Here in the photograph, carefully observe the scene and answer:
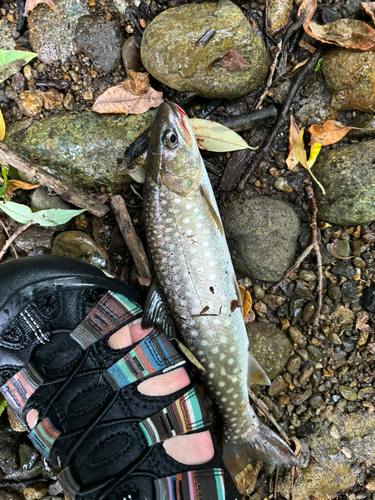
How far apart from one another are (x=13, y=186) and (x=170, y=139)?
1.29 metres

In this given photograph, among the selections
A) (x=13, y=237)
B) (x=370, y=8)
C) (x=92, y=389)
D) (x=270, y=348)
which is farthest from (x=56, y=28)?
(x=270, y=348)

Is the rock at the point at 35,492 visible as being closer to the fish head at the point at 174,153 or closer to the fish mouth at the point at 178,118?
the fish head at the point at 174,153

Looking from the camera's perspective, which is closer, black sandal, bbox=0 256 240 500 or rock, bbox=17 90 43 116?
black sandal, bbox=0 256 240 500

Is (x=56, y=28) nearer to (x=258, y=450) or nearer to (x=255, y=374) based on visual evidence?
(x=255, y=374)

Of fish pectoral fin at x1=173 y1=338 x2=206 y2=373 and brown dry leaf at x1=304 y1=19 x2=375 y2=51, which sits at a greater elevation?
brown dry leaf at x1=304 y1=19 x2=375 y2=51

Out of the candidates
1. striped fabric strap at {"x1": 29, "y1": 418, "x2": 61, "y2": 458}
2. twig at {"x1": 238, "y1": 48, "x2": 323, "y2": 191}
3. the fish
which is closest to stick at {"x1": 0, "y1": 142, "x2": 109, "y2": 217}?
the fish

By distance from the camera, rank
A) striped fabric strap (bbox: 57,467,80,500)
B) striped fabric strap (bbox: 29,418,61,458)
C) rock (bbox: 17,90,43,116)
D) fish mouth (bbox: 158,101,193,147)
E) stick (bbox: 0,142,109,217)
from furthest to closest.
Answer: rock (bbox: 17,90,43,116) < stick (bbox: 0,142,109,217) < striped fabric strap (bbox: 29,418,61,458) < striped fabric strap (bbox: 57,467,80,500) < fish mouth (bbox: 158,101,193,147)

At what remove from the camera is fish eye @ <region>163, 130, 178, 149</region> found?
2100mm

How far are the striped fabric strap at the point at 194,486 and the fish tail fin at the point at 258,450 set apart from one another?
134 millimetres

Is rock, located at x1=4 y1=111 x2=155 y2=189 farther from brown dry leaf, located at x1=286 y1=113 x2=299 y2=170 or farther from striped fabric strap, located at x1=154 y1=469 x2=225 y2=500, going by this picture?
striped fabric strap, located at x1=154 y1=469 x2=225 y2=500

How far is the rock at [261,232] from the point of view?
250 cm

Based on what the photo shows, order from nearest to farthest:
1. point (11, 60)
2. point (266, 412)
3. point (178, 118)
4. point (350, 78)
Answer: point (178, 118) < point (350, 78) < point (11, 60) < point (266, 412)

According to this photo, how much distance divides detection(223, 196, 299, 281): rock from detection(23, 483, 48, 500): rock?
224cm

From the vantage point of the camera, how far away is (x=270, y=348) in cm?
259
